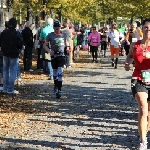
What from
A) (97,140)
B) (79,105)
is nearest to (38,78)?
(79,105)

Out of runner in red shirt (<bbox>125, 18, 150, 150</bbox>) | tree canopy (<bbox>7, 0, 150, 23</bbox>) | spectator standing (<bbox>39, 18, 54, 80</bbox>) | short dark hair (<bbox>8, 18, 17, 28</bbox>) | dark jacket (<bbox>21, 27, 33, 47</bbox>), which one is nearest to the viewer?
runner in red shirt (<bbox>125, 18, 150, 150</bbox>)

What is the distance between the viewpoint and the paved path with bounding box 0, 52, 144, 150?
23.8 ft

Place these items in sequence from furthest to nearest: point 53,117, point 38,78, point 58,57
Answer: point 38,78
point 58,57
point 53,117

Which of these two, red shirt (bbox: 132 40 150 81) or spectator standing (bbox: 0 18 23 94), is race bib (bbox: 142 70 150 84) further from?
spectator standing (bbox: 0 18 23 94)

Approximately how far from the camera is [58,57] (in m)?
11.5

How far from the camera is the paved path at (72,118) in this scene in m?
7.24

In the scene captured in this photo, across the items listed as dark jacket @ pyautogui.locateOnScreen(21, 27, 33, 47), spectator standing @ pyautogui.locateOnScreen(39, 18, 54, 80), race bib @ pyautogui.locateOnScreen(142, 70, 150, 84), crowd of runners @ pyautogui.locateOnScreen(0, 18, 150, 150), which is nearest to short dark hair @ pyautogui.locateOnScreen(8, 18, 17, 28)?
crowd of runners @ pyautogui.locateOnScreen(0, 18, 150, 150)

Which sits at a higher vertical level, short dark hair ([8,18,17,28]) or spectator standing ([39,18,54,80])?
short dark hair ([8,18,17,28])

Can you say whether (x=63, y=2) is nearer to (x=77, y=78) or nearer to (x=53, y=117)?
(x=77, y=78)

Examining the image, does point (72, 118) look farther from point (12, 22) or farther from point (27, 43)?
point (27, 43)

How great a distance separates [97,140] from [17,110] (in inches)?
121

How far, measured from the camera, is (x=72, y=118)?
9125 millimetres

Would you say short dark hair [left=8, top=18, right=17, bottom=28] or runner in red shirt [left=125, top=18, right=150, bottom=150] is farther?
short dark hair [left=8, top=18, right=17, bottom=28]

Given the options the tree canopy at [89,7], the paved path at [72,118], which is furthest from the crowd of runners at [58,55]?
the tree canopy at [89,7]
